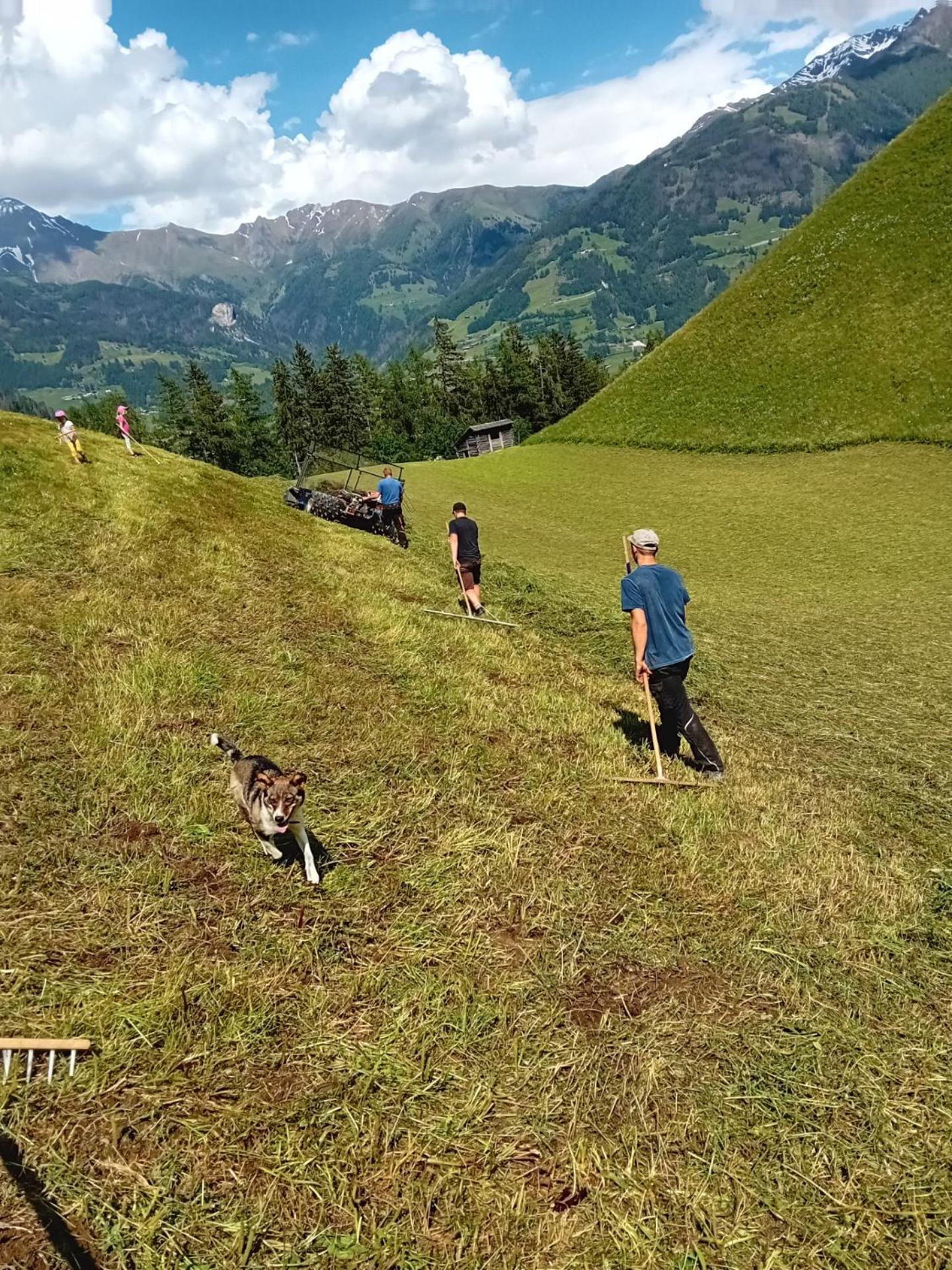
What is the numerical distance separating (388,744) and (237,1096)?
174 inches

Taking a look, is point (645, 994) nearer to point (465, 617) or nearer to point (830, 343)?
point (465, 617)


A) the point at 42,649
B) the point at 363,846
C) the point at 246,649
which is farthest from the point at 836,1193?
the point at 42,649

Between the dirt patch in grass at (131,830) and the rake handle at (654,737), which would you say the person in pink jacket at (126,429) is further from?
the rake handle at (654,737)

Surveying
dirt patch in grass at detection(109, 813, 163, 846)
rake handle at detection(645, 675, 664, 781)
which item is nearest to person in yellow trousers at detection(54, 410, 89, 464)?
dirt patch in grass at detection(109, 813, 163, 846)

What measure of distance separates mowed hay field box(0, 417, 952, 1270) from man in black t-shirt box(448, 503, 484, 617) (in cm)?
352

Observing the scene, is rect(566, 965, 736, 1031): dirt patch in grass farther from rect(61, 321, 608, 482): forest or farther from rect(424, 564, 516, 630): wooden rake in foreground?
rect(61, 321, 608, 482): forest

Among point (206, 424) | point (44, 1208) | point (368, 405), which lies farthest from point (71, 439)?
point (368, 405)

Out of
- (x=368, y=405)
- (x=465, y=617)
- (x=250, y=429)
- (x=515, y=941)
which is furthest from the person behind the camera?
(x=368, y=405)

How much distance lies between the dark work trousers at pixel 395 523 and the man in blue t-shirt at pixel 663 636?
44.6ft

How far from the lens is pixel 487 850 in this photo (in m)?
6.62

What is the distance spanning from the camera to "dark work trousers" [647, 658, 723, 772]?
839cm

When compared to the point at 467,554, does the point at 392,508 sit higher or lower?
higher

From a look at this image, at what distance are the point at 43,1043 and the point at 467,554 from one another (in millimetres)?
12218

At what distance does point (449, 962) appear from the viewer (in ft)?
17.4
